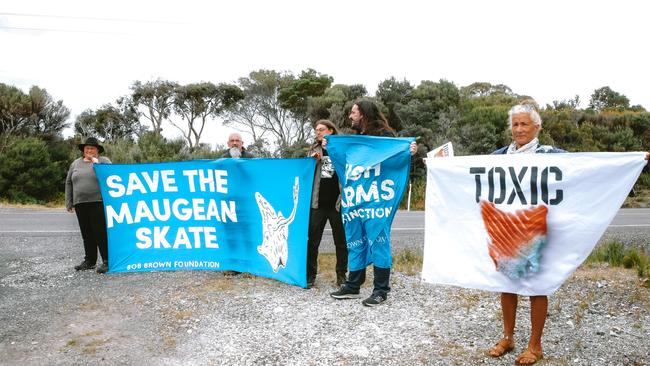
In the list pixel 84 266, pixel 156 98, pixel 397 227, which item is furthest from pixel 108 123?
pixel 84 266

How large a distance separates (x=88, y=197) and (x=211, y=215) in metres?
1.62

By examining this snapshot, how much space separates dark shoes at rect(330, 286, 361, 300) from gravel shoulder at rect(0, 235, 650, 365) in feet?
0.31

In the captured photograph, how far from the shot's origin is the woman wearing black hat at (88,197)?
6.89 m

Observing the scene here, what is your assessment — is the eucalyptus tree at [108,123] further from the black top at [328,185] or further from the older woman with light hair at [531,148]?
the older woman with light hair at [531,148]

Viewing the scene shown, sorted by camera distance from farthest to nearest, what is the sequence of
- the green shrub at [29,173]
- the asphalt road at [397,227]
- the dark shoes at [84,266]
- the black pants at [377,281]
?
the green shrub at [29,173]
the asphalt road at [397,227]
the dark shoes at [84,266]
the black pants at [377,281]

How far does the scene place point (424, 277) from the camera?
449 cm

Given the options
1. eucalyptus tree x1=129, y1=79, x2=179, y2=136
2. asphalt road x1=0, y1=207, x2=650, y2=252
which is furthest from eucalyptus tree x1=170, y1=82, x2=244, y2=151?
asphalt road x1=0, y1=207, x2=650, y2=252

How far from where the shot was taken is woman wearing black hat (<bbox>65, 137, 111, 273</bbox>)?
689cm

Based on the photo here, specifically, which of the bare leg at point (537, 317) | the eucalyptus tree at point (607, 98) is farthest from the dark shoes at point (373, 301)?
the eucalyptus tree at point (607, 98)

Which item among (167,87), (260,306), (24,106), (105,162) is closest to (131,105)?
(167,87)

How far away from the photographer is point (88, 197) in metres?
6.90

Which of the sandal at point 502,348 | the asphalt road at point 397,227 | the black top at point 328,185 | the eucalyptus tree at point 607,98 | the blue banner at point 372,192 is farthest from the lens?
the eucalyptus tree at point 607,98

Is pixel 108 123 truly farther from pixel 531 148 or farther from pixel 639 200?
pixel 531 148

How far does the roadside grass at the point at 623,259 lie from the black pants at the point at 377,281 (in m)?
2.82
